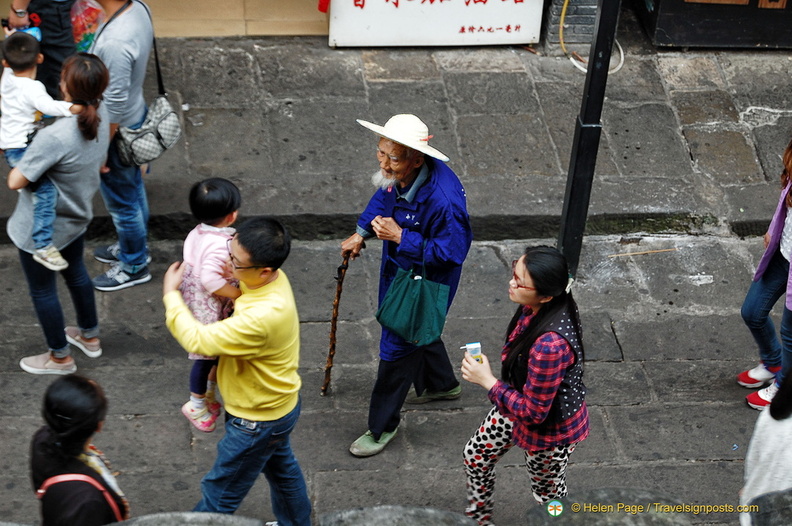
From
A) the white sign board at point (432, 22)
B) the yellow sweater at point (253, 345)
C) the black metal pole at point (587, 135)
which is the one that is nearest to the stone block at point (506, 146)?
the white sign board at point (432, 22)

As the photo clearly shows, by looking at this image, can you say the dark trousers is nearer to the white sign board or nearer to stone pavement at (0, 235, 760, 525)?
stone pavement at (0, 235, 760, 525)

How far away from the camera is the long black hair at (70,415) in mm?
3010

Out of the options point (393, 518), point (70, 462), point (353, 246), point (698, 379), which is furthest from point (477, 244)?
point (393, 518)

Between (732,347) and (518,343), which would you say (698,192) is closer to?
(732,347)

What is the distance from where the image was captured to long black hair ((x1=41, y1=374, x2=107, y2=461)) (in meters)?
3.01

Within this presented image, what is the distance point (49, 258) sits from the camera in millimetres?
4648

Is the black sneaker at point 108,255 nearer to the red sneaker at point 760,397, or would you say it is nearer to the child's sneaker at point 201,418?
the child's sneaker at point 201,418

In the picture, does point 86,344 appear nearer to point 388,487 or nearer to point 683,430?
point 388,487

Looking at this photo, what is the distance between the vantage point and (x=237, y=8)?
7.71 meters

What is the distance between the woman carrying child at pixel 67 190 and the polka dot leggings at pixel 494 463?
2.21 m

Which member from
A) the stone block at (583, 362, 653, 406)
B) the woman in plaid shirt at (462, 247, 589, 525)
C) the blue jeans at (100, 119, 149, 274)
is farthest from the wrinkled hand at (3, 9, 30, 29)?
the stone block at (583, 362, 653, 406)

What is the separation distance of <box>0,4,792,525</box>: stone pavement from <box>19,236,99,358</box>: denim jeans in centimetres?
26

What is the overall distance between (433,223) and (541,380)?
1009 mm

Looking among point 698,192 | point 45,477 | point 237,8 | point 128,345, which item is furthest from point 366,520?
point 237,8
